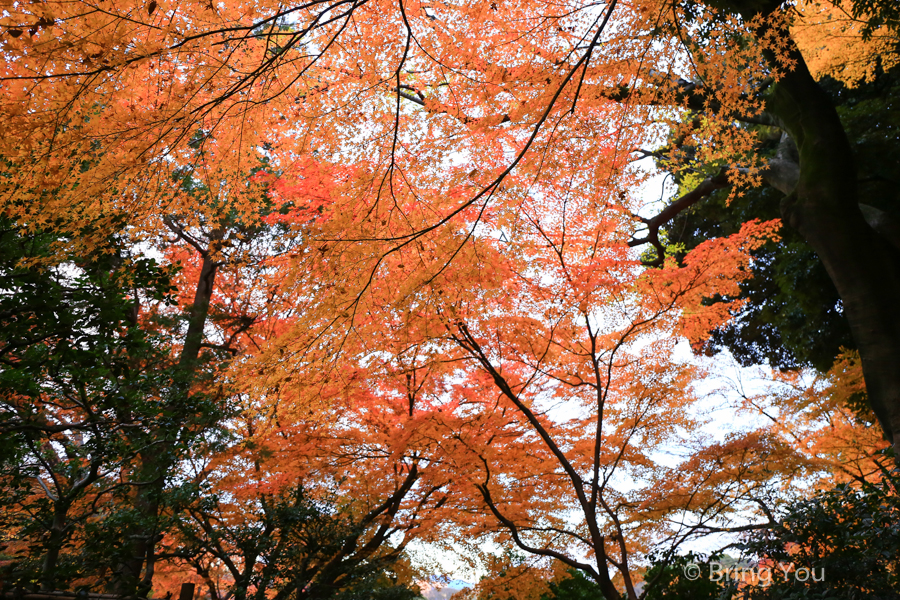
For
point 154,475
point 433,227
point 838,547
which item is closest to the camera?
point 433,227

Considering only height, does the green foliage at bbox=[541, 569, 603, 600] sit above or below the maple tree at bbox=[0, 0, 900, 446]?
below

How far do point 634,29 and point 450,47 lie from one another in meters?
1.38

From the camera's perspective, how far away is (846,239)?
574 cm

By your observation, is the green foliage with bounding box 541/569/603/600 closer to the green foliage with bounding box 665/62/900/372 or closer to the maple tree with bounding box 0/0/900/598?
the maple tree with bounding box 0/0/900/598

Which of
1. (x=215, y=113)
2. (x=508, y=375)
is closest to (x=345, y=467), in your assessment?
(x=508, y=375)

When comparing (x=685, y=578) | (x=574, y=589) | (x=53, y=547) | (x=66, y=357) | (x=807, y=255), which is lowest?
(x=574, y=589)

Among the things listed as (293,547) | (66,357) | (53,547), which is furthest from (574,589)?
(66,357)

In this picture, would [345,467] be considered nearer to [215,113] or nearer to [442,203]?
[442,203]

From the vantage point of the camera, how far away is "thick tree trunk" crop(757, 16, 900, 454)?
17.4 feet

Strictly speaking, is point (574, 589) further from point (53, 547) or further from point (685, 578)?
point (53, 547)

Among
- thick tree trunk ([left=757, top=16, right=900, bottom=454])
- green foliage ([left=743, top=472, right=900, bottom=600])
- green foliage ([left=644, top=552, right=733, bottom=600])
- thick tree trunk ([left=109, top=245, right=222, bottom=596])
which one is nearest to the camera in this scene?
green foliage ([left=743, top=472, right=900, bottom=600])

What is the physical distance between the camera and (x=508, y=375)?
6441mm
